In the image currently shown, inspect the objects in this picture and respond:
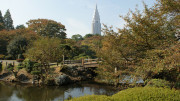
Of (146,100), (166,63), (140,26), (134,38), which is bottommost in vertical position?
(146,100)

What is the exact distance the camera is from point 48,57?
17203 mm

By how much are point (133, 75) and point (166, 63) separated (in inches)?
75.0

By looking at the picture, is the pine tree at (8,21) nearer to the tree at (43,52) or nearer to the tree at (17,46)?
the tree at (17,46)

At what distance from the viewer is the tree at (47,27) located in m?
33.6

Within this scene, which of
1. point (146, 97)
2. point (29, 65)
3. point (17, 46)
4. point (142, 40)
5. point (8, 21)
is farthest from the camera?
point (8, 21)

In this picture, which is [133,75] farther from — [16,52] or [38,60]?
[16,52]

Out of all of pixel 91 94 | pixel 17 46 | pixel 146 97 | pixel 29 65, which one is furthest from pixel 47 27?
pixel 146 97

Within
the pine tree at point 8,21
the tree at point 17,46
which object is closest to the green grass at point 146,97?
the tree at point 17,46

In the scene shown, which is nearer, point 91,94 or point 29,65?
point 91,94

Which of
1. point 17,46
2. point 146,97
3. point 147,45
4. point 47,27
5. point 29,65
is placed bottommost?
point 146,97

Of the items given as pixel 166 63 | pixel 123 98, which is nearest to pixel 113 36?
pixel 166 63

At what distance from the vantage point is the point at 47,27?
33656mm

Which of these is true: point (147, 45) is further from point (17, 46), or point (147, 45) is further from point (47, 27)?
point (47, 27)

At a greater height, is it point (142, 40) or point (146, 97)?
point (142, 40)
